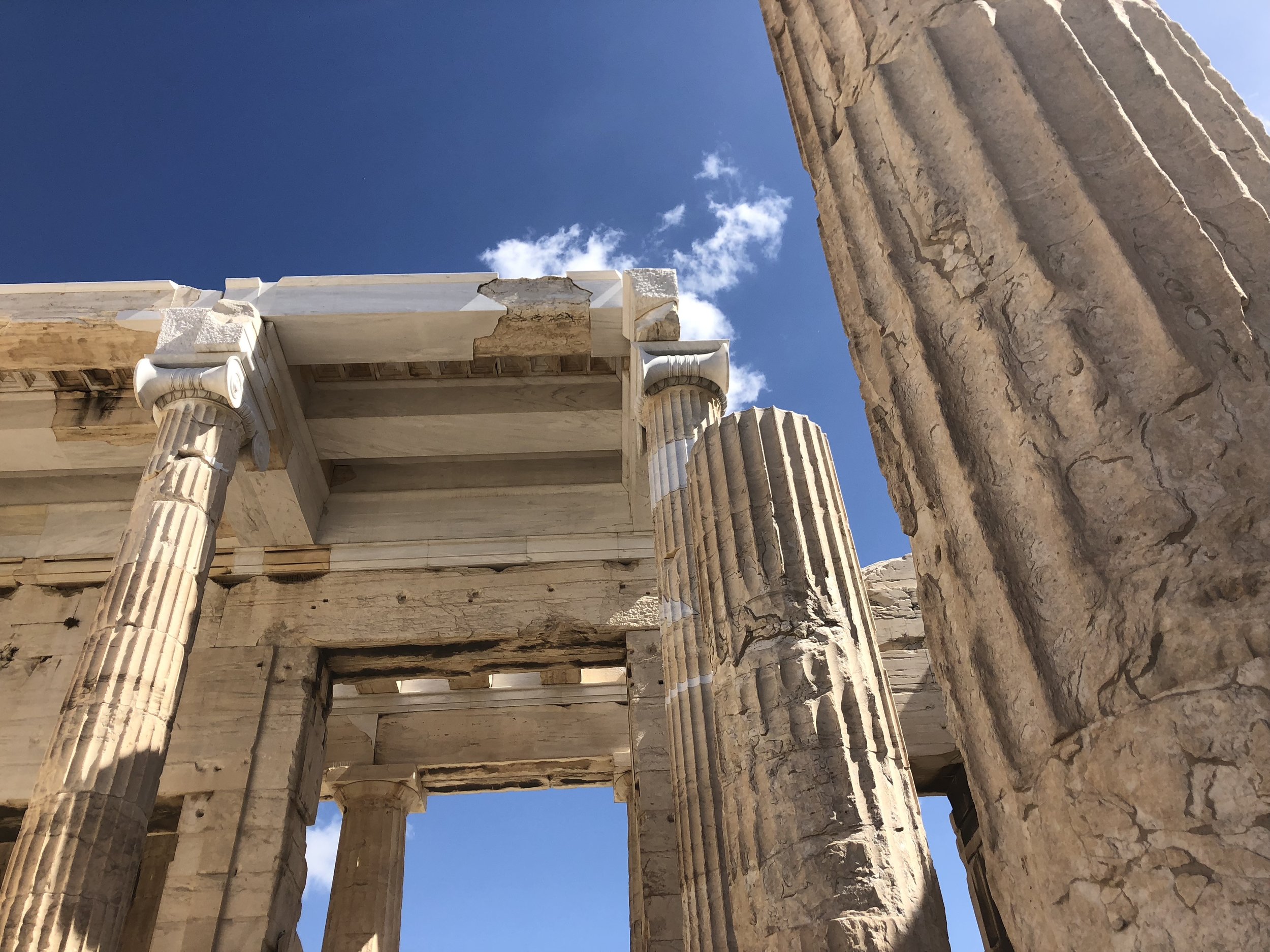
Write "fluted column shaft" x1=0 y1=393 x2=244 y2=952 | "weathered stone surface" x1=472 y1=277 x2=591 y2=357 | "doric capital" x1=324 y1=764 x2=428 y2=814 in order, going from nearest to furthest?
"fluted column shaft" x1=0 y1=393 x2=244 y2=952, "weathered stone surface" x1=472 y1=277 x2=591 y2=357, "doric capital" x1=324 y1=764 x2=428 y2=814

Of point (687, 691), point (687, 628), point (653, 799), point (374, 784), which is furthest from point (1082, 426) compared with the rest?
point (374, 784)

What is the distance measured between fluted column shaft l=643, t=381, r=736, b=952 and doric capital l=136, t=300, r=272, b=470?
13.4 ft


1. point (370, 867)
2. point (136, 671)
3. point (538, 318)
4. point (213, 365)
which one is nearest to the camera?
point (136, 671)

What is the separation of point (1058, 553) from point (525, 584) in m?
9.98

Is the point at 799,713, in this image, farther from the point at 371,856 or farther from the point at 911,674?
the point at 371,856

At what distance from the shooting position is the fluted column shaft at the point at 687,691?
19.0ft

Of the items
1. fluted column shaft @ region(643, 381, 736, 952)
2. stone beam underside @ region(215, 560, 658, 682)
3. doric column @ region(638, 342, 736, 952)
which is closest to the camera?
fluted column shaft @ region(643, 381, 736, 952)

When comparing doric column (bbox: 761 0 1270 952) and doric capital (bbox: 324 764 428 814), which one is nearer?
doric column (bbox: 761 0 1270 952)

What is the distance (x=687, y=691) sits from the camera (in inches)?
272

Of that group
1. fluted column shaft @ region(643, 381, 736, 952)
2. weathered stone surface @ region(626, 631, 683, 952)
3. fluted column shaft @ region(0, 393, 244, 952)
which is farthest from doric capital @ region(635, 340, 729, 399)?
fluted column shaft @ region(0, 393, 244, 952)

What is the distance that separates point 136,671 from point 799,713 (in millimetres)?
5719

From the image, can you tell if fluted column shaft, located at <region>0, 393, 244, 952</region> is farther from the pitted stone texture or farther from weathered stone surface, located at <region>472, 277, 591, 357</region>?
the pitted stone texture

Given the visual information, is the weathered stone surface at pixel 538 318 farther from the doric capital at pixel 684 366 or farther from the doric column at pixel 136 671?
the doric column at pixel 136 671

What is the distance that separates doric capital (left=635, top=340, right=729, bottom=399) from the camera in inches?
366
